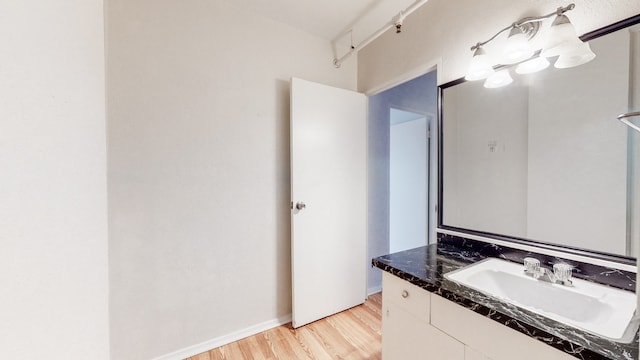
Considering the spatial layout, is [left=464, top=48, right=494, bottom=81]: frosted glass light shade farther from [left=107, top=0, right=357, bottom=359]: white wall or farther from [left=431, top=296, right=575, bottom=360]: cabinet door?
[left=107, top=0, right=357, bottom=359]: white wall

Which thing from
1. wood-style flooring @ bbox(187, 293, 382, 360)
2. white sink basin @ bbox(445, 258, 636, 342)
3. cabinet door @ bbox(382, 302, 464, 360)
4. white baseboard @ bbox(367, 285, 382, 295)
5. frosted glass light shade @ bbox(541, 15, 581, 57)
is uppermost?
frosted glass light shade @ bbox(541, 15, 581, 57)

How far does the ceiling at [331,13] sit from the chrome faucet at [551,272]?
1.72 meters

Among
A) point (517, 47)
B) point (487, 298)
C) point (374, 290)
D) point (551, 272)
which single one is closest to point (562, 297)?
point (551, 272)

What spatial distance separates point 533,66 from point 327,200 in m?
1.45

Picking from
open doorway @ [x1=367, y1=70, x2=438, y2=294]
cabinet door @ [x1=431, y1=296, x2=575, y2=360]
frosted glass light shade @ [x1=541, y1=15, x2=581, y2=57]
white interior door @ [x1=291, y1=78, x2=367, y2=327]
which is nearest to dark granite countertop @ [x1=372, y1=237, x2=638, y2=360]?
cabinet door @ [x1=431, y1=296, x2=575, y2=360]

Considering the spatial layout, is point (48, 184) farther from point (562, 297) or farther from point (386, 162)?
point (386, 162)

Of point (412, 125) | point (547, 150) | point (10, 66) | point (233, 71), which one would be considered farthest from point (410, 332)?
point (412, 125)

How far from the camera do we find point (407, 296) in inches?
42.4

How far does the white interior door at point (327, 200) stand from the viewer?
A: 1854 mm

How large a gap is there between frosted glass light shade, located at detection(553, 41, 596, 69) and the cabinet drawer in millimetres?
1119

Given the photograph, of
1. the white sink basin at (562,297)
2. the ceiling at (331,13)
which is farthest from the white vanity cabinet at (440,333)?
the ceiling at (331,13)

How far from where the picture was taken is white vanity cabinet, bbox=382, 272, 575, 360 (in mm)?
749

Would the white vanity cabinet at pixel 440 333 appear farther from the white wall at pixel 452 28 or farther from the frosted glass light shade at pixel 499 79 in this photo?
the white wall at pixel 452 28

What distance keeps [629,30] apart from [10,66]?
173 centimetres
